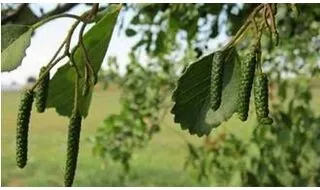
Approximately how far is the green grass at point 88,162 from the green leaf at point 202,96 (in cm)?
505

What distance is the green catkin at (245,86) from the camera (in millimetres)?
901

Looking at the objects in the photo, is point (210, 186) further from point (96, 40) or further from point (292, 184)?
point (96, 40)

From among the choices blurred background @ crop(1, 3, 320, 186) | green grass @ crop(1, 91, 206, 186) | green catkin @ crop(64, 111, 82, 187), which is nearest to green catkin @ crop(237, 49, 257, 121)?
green catkin @ crop(64, 111, 82, 187)

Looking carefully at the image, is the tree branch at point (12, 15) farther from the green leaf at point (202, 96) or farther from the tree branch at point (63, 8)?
the green leaf at point (202, 96)

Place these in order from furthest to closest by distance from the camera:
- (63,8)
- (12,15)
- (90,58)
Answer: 1. (63,8)
2. (12,15)
3. (90,58)

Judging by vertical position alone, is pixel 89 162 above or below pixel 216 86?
below

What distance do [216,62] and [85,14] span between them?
15 cm

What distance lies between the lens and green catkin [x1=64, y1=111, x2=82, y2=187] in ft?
3.05

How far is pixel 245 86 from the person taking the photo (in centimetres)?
91

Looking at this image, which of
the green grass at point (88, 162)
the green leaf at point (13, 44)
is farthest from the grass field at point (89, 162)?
the green leaf at point (13, 44)

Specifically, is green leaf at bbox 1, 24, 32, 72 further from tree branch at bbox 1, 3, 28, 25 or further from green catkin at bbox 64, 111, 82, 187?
tree branch at bbox 1, 3, 28, 25

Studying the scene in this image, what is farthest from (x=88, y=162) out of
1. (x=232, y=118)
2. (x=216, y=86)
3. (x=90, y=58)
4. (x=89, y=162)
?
(x=216, y=86)

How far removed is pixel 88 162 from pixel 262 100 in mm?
7687

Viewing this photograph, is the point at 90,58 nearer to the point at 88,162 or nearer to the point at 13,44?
the point at 13,44
